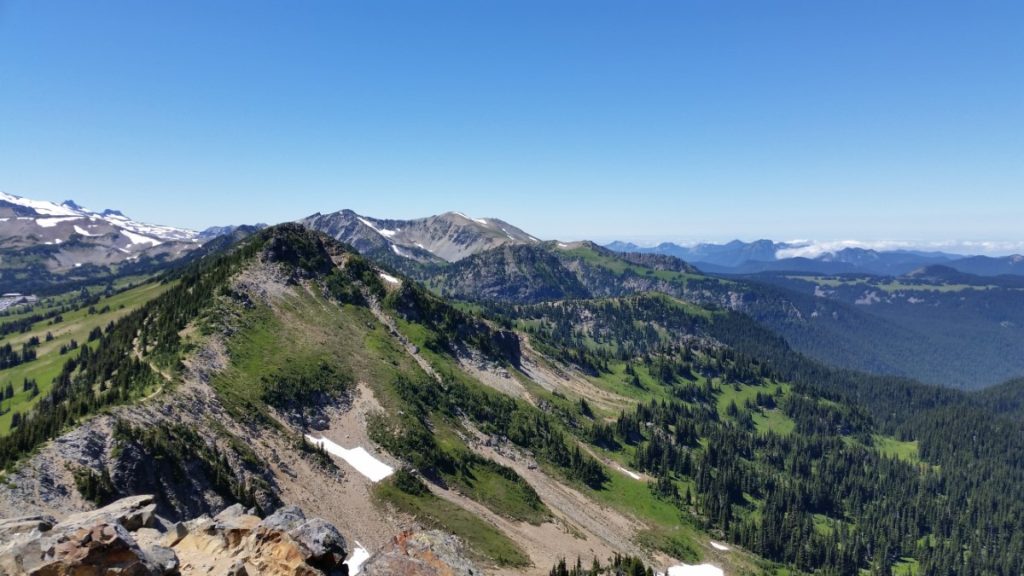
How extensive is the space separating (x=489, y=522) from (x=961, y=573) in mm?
164777

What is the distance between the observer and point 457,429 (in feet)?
379

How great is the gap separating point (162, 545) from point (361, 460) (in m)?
56.9

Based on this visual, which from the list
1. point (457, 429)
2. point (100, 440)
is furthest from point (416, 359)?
point (100, 440)

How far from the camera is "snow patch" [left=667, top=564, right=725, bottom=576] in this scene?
346ft

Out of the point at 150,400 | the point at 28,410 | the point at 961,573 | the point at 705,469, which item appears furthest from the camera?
the point at 705,469

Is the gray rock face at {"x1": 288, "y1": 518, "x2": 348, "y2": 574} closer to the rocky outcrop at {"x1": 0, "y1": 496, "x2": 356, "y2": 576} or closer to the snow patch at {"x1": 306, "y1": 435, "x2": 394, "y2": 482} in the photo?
the rocky outcrop at {"x1": 0, "y1": 496, "x2": 356, "y2": 576}

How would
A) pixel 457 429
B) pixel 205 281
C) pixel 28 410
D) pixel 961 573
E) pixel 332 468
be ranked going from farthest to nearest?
pixel 961 573 < pixel 205 281 < pixel 457 429 < pixel 28 410 < pixel 332 468

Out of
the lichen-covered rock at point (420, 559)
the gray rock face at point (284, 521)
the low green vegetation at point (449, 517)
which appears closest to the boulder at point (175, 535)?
the gray rock face at point (284, 521)

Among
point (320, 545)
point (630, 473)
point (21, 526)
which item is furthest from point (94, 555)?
point (630, 473)

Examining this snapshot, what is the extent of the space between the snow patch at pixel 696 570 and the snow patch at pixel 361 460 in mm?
59264

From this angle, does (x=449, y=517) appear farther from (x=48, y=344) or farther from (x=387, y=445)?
(x=48, y=344)

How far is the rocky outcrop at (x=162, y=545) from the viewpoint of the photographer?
84.8 feet

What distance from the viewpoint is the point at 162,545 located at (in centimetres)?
3306

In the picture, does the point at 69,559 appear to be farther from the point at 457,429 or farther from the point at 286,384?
the point at 457,429
